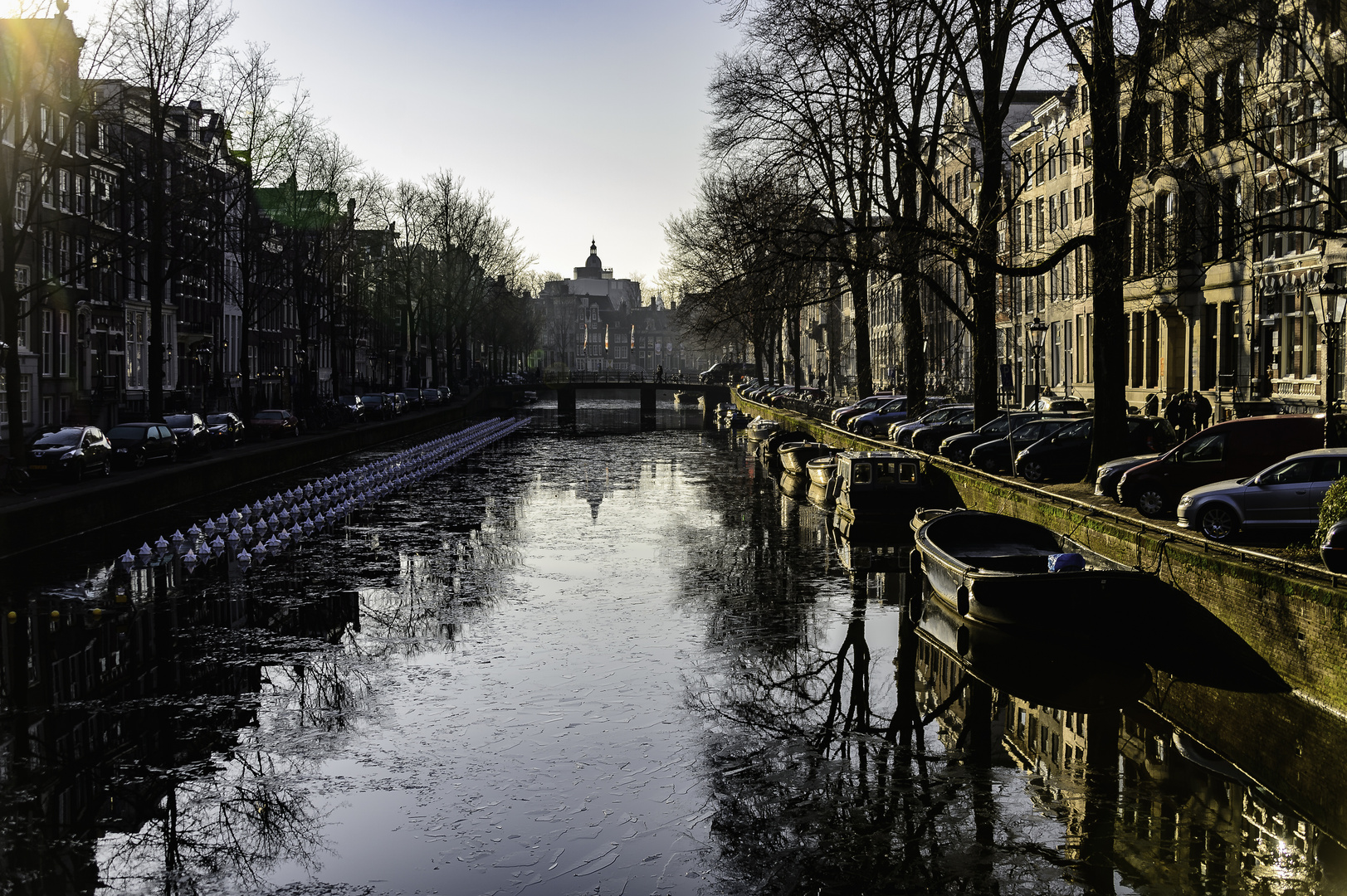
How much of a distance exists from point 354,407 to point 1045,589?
192 feet

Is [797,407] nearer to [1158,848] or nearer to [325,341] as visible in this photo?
[325,341]

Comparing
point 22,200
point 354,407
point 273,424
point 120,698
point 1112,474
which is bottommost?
point 120,698

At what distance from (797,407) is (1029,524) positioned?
48.0 meters

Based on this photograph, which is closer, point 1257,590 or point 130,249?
point 1257,590

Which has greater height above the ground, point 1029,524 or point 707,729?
point 1029,524

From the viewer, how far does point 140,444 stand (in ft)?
132

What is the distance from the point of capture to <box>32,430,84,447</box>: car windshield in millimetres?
35344

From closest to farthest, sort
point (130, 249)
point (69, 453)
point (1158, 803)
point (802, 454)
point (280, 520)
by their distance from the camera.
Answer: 1. point (1158, 803)
2. point (280, 520)
3. point (69, 453)
4. point (130, 249)
5. point (802, 454)

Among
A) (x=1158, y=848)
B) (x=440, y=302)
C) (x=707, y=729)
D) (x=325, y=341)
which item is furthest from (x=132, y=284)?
(x=1158, y=848)

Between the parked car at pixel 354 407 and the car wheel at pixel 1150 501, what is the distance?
50.8m

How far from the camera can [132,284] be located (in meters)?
66.1

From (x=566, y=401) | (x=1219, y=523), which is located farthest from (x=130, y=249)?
(x=566, y=401)

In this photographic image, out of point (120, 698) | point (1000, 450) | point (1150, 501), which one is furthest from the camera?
point (1000, 450)

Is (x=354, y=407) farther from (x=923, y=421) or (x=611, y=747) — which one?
(x=611, y=747)
